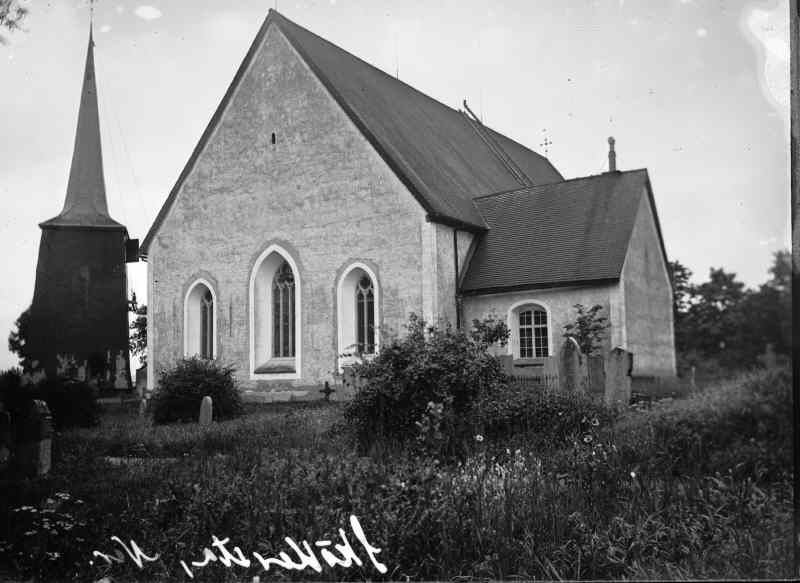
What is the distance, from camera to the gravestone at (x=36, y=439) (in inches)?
313

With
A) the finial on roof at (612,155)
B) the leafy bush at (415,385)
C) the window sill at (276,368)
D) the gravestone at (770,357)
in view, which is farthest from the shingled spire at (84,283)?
the window sill at (276,368)

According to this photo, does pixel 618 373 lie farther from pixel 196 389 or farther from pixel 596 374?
pixel 196 389

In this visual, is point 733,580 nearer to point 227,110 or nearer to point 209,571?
point 209,571

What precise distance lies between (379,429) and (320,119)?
897 centimetres

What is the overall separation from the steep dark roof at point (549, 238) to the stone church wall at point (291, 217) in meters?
1.51

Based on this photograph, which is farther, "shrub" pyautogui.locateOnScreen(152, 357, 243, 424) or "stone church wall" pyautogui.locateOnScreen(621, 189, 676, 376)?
"shrub" pyautogui.locateOnScreen(152, 357, 243, 424)

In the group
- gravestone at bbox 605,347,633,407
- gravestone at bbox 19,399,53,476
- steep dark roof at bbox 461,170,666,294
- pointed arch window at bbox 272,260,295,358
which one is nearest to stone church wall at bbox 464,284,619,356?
steep dark roof at bbox 461,170,666,294

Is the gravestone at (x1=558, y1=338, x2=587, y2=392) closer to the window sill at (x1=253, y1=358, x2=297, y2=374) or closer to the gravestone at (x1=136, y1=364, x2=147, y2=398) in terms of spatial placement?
the gravestone at (x1=136, y1=364, x2=147, y2=398)

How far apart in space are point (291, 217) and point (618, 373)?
28.3 ft

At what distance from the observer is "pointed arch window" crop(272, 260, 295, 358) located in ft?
55.4

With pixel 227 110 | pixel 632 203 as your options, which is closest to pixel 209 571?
pixel 632 203

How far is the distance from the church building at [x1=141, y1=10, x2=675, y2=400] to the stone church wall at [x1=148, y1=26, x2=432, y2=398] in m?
0.03

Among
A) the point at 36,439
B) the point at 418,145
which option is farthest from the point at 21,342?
the point at 418,145

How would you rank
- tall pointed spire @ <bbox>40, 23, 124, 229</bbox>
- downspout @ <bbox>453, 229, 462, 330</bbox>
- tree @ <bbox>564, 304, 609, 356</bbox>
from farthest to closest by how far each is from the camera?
downspout @ <bbox>453, 229, 462, 330</bbox>, tree @ <bbox>564, 304, 609, 356</bbox>, tall pointed spire @ <bbox>40, 23, 124, 229</bbox>
